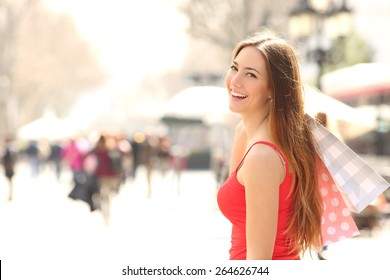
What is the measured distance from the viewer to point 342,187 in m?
2.71

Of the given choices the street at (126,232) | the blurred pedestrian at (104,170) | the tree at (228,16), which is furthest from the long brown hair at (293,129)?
the tree at (228,16)

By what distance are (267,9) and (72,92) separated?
51.9 metres

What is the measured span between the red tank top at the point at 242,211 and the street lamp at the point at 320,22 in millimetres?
14258

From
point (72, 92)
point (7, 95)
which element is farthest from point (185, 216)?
point (72, 92)

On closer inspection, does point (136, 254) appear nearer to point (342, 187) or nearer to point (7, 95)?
point (342, 187)

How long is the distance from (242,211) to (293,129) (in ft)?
0.91

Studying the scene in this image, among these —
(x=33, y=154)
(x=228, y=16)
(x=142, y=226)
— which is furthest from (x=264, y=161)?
(x=228, y=16)

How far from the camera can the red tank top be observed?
2578mm

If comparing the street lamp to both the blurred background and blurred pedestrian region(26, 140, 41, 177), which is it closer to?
the blurred background

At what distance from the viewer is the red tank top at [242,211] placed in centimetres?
258

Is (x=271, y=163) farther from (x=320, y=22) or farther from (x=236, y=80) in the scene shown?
(x=320, y=22)


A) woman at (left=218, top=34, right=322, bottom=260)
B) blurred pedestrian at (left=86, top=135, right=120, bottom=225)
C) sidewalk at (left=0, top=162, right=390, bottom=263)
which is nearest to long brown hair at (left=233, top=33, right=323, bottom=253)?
woman at (left=218, top=34, right=322, bottom=260)

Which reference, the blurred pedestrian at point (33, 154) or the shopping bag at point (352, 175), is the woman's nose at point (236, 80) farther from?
the blurred pedestrian at point (33, 154)

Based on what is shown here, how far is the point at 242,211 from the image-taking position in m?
2.66
